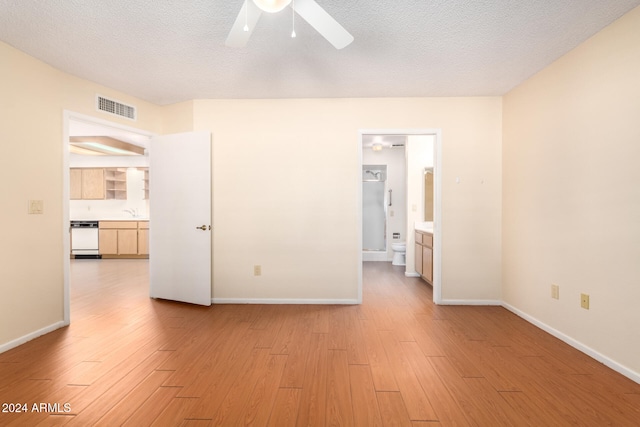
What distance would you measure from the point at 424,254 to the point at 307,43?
10.8 feet

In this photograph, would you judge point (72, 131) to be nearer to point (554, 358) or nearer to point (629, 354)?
point (554, 358)

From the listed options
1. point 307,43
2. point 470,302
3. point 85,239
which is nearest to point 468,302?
point 470,302

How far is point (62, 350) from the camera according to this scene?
97.4 inches

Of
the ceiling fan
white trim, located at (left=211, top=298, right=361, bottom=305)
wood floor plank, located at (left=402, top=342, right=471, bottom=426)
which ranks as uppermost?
the ceiling fan

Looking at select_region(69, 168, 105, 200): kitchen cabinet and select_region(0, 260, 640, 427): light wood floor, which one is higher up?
select_region(69, 168, 105, 200): kitchen cabinet

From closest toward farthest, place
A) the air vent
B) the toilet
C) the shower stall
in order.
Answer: the air vent, the toilet, the shower stall

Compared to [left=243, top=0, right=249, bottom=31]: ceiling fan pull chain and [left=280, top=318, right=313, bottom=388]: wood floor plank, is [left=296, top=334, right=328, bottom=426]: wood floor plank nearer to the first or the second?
[left=280, top=318, right=313, bottom=388]: wood floor plank

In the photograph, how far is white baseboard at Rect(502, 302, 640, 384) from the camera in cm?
209

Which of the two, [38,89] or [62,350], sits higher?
[38,89]

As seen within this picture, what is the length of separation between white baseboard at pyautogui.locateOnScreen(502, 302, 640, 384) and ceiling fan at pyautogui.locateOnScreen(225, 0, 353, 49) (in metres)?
2.91

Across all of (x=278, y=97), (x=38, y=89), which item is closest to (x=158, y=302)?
(x=38, y=89)

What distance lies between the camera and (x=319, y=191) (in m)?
3.71

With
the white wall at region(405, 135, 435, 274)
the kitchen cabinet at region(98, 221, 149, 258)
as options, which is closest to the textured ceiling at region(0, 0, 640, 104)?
the white wall at region(405, 135, 435, 274)

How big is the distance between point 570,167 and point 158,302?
14.8ft
